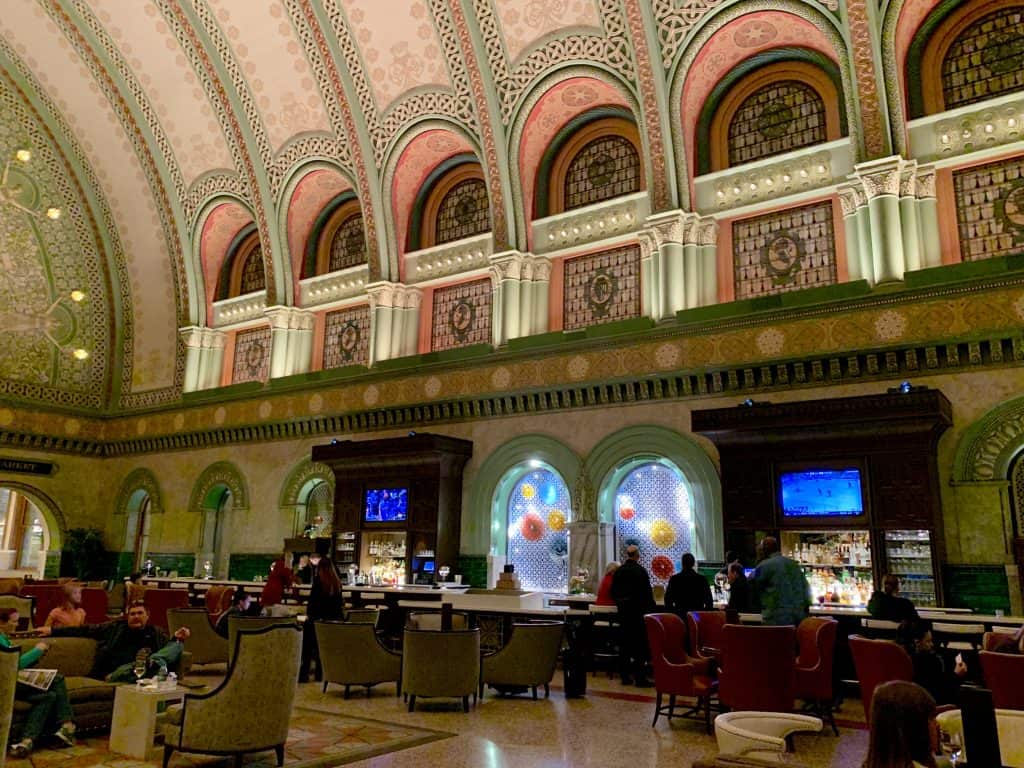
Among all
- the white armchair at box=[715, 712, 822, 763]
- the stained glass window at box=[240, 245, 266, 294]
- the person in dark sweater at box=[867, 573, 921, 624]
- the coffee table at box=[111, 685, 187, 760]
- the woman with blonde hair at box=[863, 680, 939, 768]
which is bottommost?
the coffee table at box=[111, 685, 187, 760]

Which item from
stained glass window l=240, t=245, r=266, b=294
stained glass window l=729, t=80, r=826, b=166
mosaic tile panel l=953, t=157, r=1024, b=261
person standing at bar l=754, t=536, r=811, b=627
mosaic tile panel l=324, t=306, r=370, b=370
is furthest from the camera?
stained glass window l=240, t=245, r=266, b=294

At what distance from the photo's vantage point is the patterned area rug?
547cm

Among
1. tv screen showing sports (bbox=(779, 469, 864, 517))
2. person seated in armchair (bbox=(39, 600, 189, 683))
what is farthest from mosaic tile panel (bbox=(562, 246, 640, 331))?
person seated in armchair (bbox=(39, 600, 189, 683))

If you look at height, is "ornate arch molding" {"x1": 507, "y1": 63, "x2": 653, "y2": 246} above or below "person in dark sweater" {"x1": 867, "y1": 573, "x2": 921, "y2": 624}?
above

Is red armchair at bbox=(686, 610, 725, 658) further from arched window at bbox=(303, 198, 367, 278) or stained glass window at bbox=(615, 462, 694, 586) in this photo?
arched window at bbox=(303, 198, 367, 278)

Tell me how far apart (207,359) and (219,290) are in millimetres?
1773

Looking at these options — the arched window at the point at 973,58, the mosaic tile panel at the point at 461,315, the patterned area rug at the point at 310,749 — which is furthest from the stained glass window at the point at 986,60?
the patterned area rug at the point at 310,749

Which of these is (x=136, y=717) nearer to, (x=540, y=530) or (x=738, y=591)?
(x=738, y=591)

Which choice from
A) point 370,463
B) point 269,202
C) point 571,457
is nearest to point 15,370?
point 269,202

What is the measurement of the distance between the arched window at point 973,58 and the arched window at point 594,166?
14.7 ft

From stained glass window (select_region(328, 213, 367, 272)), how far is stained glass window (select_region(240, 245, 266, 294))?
238 centimetres

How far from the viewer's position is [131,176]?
19234mm

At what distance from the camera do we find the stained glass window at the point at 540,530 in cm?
1312

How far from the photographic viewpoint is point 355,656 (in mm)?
7844
